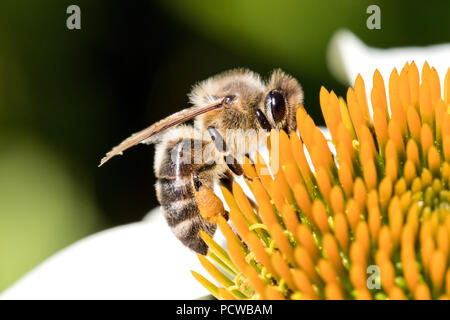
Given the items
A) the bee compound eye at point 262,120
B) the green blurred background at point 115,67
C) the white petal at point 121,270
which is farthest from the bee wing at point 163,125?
the green blurred background at point 115,67

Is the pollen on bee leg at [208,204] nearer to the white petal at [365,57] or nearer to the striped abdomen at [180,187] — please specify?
the striped abdomen at [180,187]

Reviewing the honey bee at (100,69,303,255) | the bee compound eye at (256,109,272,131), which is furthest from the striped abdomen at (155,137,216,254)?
the bee compound eye at (256,109,272,131)

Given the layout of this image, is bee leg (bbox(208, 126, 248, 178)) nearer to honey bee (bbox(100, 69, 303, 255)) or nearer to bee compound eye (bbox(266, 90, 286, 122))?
honey bee (bbox(100, 69, 303, 255))

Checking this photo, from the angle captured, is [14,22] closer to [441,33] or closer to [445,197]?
[441,33]

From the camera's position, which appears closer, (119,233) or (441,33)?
(119,233)

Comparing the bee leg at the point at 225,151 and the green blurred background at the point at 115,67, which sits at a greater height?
the green blurred background at the point at 115,67

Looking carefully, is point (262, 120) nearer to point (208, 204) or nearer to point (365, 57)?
point (208, 204)

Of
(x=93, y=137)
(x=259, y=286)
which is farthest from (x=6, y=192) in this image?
(x=259, y=286)

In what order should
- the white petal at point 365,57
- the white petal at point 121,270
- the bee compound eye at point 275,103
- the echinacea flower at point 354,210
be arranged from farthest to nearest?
the white petal at point 365,57
the white petal at point 121,270
the bee compound eye at point 275,103
the echinacea flower at point 354,210
